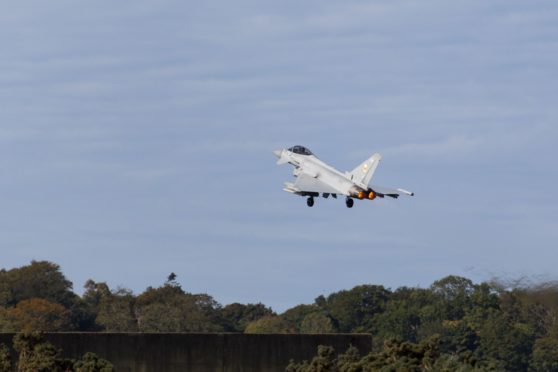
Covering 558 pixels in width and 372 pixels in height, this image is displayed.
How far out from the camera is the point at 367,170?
3681 inches

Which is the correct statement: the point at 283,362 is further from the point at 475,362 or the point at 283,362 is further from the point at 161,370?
the point at 475,362

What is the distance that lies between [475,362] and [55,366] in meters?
17.2

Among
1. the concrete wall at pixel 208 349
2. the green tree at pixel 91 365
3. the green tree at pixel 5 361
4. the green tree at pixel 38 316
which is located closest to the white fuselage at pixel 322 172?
the concrete wall at pixel 208 349

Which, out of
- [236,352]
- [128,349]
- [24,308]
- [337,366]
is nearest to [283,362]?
[236,352]

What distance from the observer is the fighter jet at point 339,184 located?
92.9 meters

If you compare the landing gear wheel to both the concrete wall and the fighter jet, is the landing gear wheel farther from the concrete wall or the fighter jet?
the concrete wall

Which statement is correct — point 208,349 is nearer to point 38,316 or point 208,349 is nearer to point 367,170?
point 367,170

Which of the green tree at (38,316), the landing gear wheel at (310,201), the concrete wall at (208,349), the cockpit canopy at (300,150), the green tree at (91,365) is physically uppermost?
the green tree at (38,316)

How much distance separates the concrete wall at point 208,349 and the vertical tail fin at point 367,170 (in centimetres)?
2109

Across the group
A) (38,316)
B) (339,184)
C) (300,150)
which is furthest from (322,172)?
(38,316)

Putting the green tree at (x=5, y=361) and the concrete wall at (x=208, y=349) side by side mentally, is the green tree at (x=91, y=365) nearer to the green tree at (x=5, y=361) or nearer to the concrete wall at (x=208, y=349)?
the green tree at (x=5, y=361)

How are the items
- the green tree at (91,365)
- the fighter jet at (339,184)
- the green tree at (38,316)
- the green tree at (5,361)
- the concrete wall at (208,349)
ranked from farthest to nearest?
the green tree at (38,316)
the fighter jet at (339,184)
the concrete wall at (208,349)
the green tree at (5,361)
the green tree at (91,365)

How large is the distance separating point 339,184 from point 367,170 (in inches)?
82.5

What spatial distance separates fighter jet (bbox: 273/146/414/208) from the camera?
305 feet
